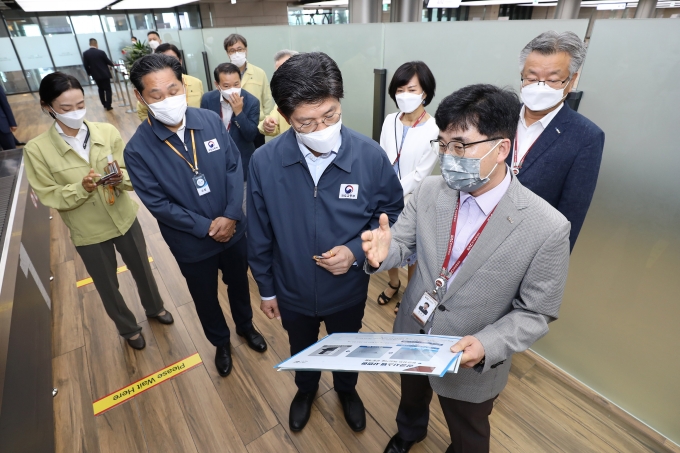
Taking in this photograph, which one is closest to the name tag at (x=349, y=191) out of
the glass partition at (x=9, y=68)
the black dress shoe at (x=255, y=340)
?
the black dress shoe at (x=255, y=340)

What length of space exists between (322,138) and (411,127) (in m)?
1.22

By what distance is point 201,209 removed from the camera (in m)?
1.88

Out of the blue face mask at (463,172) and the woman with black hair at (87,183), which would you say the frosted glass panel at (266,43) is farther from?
the blue face mask at (463,172)

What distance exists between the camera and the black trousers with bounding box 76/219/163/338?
222 cm

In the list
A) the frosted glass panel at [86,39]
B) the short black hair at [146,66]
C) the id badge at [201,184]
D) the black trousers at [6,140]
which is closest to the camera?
the short black hair at [146,66]

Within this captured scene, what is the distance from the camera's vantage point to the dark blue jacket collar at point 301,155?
1324 millimetres

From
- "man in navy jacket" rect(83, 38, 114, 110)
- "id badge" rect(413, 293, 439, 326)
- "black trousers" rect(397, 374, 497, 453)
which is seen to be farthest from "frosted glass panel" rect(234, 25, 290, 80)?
"man in navy jacket" rect(83, 38, 114, 110)

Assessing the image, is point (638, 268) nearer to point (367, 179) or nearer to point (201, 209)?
point (367, 179)

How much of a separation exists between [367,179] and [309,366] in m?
0.72

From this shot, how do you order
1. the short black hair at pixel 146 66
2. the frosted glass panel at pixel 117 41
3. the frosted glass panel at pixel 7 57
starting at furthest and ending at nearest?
the frosted glass panel at pixel 117 41
the frosted glass panel at pixel 7 57
the short black hair at pixel 146 66

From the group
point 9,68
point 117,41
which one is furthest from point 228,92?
point 117,41

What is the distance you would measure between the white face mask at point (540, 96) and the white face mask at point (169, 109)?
1607 mm

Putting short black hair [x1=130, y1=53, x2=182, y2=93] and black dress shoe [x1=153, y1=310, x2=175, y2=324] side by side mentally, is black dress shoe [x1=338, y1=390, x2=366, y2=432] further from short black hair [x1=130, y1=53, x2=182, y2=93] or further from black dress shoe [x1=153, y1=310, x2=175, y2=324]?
short black hair [x1=130, y1=53, x2=182, y2=93]

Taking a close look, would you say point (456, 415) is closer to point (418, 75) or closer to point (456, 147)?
point (456, 147)
